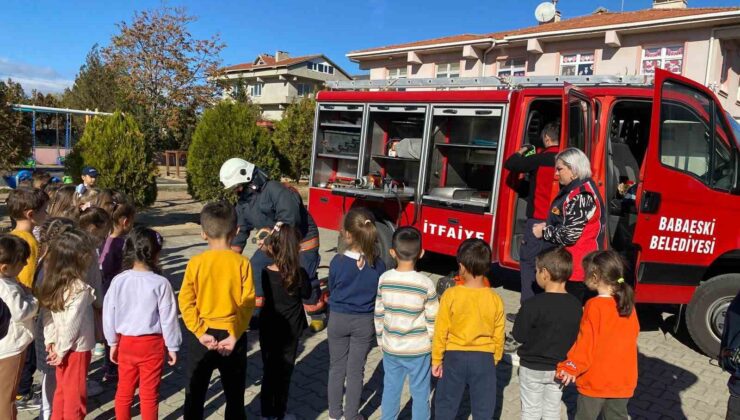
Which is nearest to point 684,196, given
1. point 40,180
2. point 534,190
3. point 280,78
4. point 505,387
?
point 534,190

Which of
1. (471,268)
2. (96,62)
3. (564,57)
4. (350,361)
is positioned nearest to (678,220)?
(471,268)

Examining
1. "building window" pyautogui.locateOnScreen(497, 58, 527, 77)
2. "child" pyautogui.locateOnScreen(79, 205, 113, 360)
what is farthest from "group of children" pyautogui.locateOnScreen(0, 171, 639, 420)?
"building window" pyautogui.locateOnScreen(497, 58, 527, 77)

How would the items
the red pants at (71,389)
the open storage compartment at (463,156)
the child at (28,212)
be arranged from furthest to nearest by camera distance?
the open storage compartment at (463,156)
the child at (28,212)
the red pants at (71,389)

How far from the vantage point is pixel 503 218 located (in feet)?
19.1

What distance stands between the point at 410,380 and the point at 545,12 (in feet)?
85.2

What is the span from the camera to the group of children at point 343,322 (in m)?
2.81

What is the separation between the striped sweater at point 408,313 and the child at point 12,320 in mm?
1916

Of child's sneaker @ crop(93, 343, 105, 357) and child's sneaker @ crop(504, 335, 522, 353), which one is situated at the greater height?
child's sneaker @ crop(504, 335, 522, 353)

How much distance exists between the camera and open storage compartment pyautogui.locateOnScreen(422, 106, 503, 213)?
6242 mm

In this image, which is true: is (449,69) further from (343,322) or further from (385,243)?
(343,322)

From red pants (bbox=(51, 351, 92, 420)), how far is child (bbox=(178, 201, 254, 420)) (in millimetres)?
621

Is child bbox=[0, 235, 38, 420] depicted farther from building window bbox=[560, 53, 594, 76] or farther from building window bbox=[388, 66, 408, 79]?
building window bbox=[388, 66, 408, 79]

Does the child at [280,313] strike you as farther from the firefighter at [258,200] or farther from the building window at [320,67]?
the building window at [320,67]

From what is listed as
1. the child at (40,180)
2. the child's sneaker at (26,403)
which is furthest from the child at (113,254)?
the child at (40,180)
